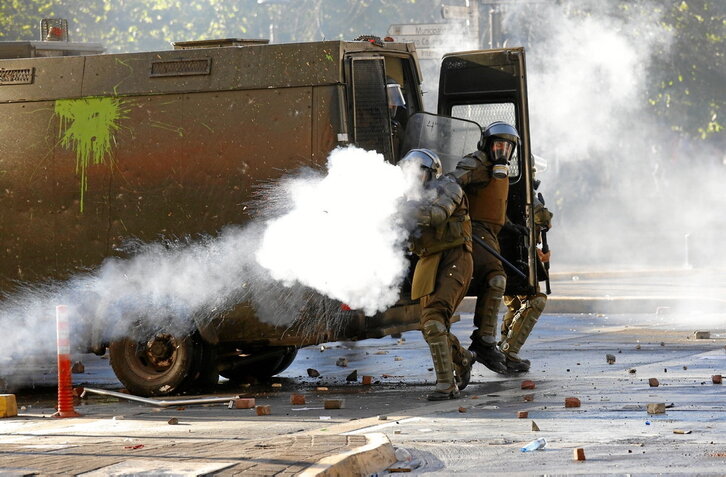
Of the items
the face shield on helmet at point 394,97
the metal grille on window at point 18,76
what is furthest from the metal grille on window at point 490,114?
the metal grille on window at point 18,76

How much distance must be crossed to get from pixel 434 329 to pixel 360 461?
3714 mm

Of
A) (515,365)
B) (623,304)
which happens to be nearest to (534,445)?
(515,365)

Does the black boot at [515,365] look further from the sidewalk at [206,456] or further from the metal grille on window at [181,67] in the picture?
the sidewalk at [206,456]

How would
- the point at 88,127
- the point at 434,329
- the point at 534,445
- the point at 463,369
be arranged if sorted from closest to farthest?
the point at 534,445 < the point at 434,329 < the point at 463,369 < the point at 88,127

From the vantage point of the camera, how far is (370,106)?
11.7m

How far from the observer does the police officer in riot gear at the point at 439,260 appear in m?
11.3

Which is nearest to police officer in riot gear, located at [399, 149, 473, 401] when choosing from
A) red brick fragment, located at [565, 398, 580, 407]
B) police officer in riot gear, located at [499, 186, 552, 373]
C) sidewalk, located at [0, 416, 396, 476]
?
red brick fragment, located at [565, 398, 580, 407]

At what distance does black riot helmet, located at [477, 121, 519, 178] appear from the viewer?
12219mm

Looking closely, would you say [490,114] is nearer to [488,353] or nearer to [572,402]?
[488,353]

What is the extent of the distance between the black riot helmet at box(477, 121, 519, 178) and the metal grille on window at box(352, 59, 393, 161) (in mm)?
958

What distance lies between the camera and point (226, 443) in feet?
28.0

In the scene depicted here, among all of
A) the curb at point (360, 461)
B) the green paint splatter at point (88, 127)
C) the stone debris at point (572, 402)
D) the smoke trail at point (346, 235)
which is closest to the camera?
the curb at point (360, 461)

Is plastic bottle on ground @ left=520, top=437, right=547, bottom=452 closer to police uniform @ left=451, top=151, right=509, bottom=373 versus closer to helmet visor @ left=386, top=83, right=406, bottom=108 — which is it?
police uniform @ left=451, top=151, right=509, bottom=373

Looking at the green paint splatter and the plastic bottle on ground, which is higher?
the green paint splatter
